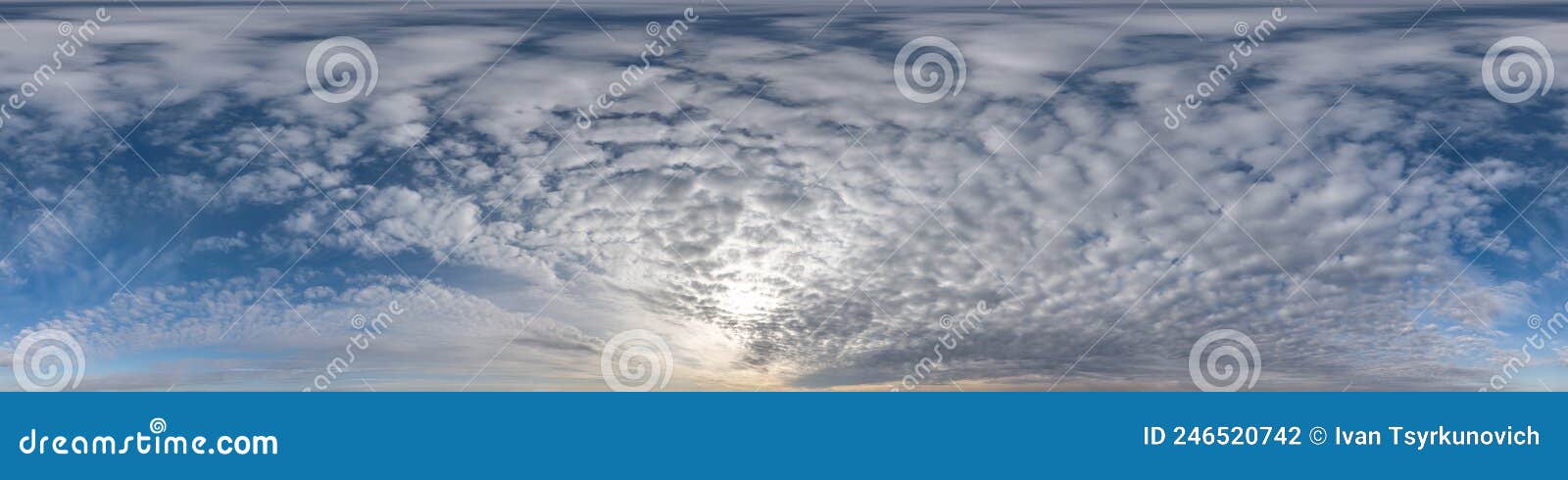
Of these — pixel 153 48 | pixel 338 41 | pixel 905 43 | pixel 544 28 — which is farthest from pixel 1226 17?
pixel 153 48

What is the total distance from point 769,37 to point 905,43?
1904mm

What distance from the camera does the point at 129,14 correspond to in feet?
55.5

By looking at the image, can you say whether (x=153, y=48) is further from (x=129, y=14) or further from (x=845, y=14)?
(x=845, y=14)

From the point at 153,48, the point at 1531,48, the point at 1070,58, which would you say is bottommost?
the point at 1531,48

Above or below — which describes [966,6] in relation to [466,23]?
below

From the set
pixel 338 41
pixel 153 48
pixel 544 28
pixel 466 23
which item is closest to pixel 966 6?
pixel 544 28

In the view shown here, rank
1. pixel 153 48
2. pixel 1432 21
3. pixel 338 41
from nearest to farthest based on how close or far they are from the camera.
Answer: pixel 338 41 → pixel 153 48 → pixel 1432 21

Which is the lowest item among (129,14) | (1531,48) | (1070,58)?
(1531,48)

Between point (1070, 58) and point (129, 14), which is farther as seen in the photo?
point (129, 14)

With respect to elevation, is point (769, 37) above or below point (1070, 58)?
above

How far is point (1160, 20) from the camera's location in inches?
659

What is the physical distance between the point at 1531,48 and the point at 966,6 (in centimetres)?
763

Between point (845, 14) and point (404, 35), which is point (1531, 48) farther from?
point (404, 35)

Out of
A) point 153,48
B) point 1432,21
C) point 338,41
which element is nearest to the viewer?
point 338,41
